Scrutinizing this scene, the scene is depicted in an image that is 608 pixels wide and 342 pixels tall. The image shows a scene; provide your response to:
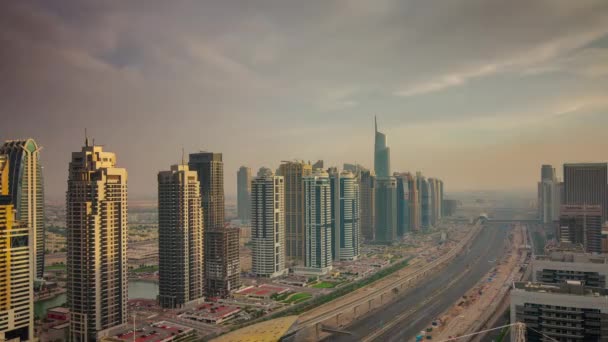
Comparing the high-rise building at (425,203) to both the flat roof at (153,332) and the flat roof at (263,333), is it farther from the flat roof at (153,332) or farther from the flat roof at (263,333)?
the flat roof at (263,333)

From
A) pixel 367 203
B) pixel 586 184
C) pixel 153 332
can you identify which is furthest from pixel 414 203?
pixel 153 332

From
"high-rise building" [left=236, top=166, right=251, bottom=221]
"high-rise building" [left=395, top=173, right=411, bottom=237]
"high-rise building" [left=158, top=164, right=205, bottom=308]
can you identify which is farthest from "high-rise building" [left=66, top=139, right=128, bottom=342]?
"high-rise building" [left=236, top=166, right=251, bottom=221]

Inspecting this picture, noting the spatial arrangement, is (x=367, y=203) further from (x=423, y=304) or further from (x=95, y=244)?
(x=95, y=244)

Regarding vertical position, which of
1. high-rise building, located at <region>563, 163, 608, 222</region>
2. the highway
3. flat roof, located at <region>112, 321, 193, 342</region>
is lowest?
the highway

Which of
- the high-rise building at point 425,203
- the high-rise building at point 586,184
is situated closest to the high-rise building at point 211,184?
the high-rise building at point 586,184

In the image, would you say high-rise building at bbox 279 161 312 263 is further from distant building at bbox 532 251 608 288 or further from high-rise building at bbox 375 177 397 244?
distant building at bbox 532 251 608 288

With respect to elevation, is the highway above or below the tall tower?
below

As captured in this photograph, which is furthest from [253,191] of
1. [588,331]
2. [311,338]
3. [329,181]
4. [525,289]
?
[588,331]
